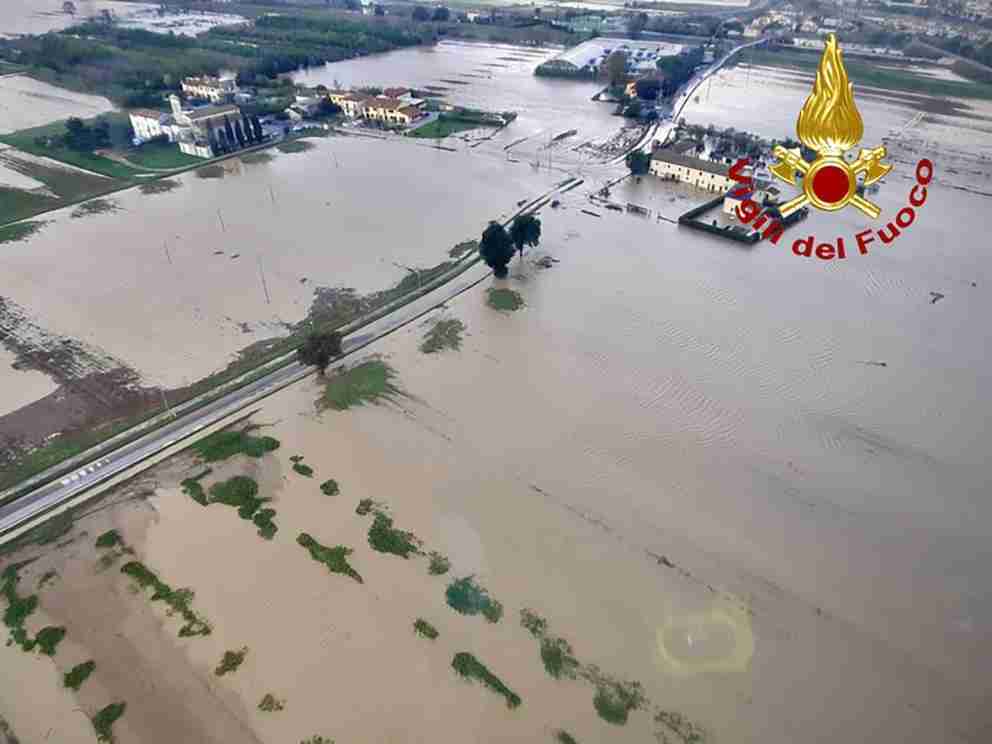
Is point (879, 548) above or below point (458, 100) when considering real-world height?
below

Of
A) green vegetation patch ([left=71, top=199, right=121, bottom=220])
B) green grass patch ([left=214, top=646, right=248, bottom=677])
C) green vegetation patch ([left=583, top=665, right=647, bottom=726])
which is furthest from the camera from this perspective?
green vegetation patch ([left=71, top=199, right=121, bottom=220])

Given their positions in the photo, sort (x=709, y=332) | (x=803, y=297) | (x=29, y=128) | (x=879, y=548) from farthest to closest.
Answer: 1. (x=29, y=128)
2. (x=803, y=297)
3. (x=709, y=332)
4. (x=879, y=548)

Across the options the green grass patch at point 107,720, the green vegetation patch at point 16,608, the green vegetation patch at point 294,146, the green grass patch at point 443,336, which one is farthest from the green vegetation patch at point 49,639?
the green vegetation patch at point 294,146

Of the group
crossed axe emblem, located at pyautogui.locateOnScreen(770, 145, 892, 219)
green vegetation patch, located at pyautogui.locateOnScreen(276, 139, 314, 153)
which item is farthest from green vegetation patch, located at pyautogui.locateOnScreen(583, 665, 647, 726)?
green vegetation patch, located at pyautogui.locateOnScreen(276, 139, 314, 153)

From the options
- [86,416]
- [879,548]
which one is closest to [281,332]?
[86,416]

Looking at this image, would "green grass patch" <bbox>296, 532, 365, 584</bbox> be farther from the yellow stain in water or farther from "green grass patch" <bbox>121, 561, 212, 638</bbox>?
the yellow stain in water

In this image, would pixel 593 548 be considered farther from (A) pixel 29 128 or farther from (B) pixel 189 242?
(A) pixel 29 128
